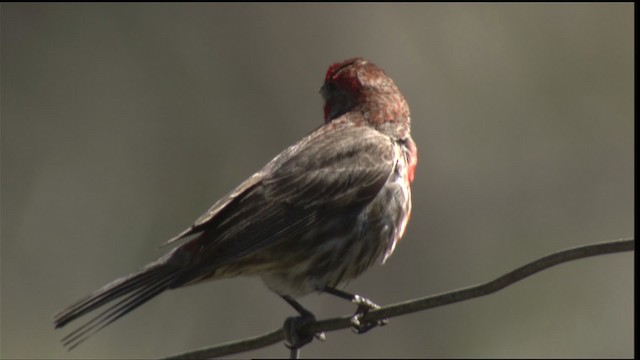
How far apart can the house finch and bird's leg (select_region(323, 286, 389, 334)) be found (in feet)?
0.05

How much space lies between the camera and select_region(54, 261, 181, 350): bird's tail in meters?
6.05

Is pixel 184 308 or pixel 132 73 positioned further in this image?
pixel 132 73

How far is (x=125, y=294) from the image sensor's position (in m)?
6.31

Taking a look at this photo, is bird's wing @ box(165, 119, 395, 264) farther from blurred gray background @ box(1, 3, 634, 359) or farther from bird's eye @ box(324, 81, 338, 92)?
blurred gray background @ box(1, 3, 634, 359)

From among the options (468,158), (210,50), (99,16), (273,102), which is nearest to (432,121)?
(468,158)

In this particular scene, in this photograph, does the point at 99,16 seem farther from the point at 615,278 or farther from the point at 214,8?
the point at 615,278

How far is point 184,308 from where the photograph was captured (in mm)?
10875

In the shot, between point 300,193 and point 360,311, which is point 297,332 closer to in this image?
point 360,311

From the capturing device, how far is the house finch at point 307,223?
6586mm

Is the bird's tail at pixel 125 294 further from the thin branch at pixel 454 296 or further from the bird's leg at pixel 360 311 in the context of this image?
the thin branch at pixel 454 296

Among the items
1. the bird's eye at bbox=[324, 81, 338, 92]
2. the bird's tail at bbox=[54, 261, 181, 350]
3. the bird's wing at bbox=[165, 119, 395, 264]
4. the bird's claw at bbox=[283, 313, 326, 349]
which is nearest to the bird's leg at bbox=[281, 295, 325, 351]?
the bird's claw at bbox=[283, 313, 326, 349]

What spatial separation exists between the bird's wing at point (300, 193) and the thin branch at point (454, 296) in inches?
49.5

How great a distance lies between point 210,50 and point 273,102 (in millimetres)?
1065

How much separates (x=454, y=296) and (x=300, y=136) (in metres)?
7.15
